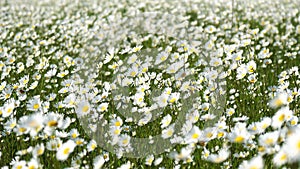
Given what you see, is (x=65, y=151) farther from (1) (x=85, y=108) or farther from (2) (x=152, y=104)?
(2) (x=152, y=104)

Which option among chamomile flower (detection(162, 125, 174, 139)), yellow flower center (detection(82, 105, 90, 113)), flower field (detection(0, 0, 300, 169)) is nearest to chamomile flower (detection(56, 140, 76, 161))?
flower field (detection(0, 0, 300, 169))

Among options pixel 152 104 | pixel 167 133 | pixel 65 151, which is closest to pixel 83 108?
pixel 152 104

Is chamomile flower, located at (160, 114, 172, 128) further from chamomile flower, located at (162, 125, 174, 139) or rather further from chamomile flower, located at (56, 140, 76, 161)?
chamomile flower, located at (56, 140, 76, 161)

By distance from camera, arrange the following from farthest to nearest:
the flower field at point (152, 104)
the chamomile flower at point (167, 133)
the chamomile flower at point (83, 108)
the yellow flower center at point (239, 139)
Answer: the chamomile flower at point (83, 108) → the chamomile flower at point (167, 133) → the flower field at point (152, 104) → the yellow flower center at point (239, 139)

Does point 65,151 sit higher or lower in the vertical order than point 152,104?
lower

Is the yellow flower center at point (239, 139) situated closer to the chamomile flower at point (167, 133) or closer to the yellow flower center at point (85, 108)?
the chamomile flower at point (167, 133)

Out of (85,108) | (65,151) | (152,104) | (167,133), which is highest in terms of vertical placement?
(152,104)

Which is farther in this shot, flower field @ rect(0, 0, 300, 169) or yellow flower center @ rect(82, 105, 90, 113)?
yellow flower center @ rect(82, 105, 90, 113)

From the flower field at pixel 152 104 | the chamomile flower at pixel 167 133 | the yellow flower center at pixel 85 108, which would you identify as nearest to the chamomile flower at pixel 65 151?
the flower field at pixel 152 104

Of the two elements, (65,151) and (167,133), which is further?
(167,133)
